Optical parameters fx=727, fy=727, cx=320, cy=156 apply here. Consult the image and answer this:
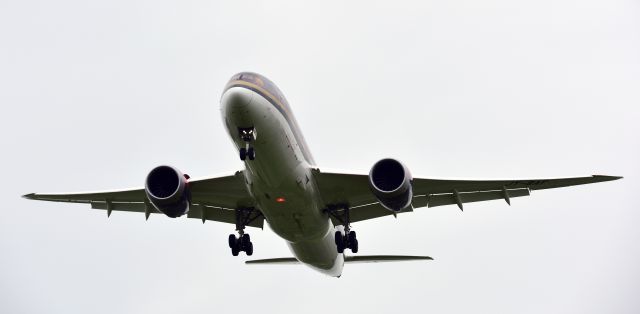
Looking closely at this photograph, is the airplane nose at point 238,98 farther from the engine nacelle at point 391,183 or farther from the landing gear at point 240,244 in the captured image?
the landing gear at point 240,244

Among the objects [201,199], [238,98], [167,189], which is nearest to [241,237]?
[201,199]

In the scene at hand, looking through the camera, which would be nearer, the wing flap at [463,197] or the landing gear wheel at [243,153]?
the landing gear wheel at [243,153]

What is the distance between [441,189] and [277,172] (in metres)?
5.94

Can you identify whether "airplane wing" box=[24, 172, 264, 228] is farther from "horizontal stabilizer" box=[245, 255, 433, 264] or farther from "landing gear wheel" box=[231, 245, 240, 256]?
"horizontal stabilizer" box=[245, 255, 433, 264]

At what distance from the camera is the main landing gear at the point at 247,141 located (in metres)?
17.8

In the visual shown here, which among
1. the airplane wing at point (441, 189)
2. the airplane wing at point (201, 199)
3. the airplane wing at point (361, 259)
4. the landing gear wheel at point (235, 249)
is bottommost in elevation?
the landing gear wheel at point (235, 249)

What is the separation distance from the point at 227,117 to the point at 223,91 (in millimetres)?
743

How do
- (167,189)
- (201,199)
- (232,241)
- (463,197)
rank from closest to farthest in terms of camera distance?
(167,189) < (201,199) < (232,241) < (463,197)

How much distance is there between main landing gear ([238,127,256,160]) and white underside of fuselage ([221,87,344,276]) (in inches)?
3.2

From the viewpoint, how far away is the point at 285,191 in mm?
19500

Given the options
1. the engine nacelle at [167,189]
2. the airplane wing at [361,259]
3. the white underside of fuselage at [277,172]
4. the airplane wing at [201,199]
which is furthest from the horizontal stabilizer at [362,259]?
the engine nacelle at [167,189]

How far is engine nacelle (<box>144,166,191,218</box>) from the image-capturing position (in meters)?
19.9

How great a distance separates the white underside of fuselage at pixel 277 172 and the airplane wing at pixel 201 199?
5.71 ft

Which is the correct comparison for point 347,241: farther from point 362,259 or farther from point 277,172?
point 277,172
